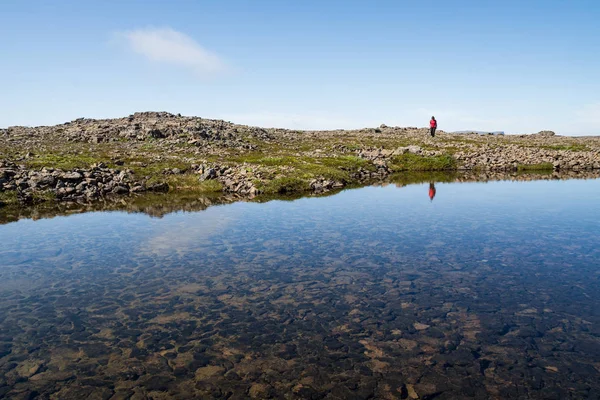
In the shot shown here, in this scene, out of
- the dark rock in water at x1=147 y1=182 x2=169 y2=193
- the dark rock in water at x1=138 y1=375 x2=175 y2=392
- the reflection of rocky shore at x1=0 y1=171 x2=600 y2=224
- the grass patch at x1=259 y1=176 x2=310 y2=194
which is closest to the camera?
the dark rock in water at x1=138 y1=375 x2=175 y2=392

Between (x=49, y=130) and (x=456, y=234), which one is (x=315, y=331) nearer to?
(x=456, y=234)

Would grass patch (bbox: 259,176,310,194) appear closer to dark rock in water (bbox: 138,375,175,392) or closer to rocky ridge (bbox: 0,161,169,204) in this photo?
rocky ridge (bbox: 0,161,169,204)

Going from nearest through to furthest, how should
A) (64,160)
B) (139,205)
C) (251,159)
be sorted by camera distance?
1. (139,205)
2. (64,160)
3. (251,159)

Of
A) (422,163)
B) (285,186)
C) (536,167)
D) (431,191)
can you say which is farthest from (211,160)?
(536,167)

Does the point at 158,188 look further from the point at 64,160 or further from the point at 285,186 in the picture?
the point at 64,160

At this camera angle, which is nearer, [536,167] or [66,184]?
[66,184]

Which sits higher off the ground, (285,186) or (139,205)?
(285,186)

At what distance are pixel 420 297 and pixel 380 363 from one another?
204 inches

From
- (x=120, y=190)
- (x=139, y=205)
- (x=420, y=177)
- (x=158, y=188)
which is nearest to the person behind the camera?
(x=139, y=205)

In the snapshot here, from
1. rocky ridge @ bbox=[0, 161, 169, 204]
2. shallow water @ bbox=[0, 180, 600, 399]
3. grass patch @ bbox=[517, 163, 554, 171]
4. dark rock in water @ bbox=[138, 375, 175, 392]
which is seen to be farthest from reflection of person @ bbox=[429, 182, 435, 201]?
dark rock in water @ bbox=[138, 375, 175, 392]

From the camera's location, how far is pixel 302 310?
50.2 ft

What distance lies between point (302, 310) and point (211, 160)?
45440 mm

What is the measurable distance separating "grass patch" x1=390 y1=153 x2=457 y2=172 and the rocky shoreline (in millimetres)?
176

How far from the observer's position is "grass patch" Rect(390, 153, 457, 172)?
69.6 meters
